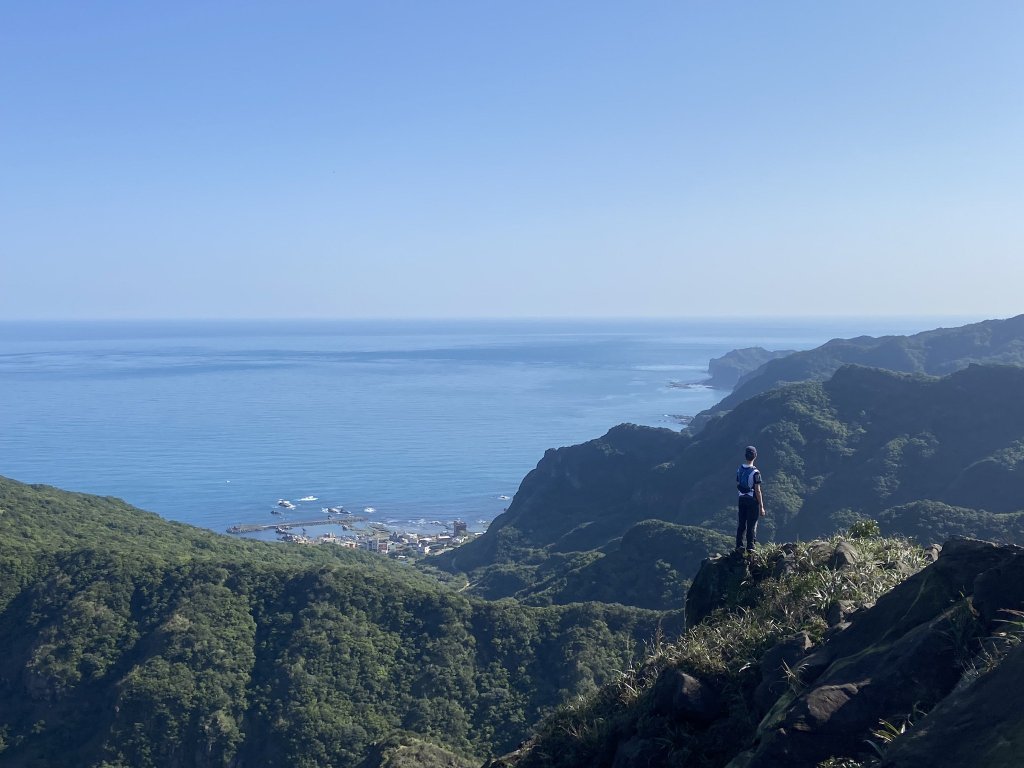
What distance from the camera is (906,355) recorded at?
151625mm

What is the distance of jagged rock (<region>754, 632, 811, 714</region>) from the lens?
7805mm

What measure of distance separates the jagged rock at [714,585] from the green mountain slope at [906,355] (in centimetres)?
12678

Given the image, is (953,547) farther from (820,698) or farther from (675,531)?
(675,531)

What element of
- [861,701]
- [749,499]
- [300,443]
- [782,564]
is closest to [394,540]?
[300,443]

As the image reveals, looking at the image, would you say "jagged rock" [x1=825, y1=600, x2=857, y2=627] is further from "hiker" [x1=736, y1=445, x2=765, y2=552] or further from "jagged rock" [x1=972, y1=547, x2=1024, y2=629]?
"hiker" [x1=736, y1=445, x2=765, y2=552]

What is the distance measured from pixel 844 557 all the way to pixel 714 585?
107 inches

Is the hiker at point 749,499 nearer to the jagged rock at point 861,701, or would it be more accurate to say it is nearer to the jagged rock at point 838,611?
the jagged rock at point 838,611

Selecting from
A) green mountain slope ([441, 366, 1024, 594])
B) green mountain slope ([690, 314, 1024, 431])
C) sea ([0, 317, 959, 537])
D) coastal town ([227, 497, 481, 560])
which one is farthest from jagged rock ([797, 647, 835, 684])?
green mountain slope ([690, 314, 1024, 431])

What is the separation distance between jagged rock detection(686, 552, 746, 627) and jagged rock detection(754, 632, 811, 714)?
4079 millimetres

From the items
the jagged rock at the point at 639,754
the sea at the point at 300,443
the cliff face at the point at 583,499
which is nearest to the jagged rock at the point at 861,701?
the jagged rock at the point at 639,754

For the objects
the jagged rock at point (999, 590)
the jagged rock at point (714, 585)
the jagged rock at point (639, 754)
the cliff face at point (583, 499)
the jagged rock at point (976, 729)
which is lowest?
the cliff face at point (583, 499)

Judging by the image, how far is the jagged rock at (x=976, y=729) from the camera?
4.79 meters

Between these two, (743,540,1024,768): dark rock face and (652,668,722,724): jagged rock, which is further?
(652,668,722,724): jagged rock

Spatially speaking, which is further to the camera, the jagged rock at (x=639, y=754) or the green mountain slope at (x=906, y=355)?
the green mountain slope at (x=906, y=355)
